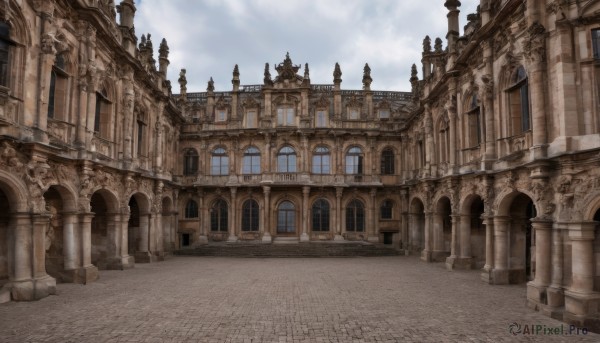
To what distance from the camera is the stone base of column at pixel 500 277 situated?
53.3 feet

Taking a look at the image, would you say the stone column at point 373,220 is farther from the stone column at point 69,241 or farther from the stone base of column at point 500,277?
the stone column at point 69,241

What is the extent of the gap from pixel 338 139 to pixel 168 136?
13412mm

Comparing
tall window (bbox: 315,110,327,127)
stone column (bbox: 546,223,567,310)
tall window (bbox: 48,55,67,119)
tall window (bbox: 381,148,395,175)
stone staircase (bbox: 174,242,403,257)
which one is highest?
tall window (bbox: 315,110,327,127)

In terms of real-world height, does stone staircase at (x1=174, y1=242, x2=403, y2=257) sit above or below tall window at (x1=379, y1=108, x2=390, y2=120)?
below

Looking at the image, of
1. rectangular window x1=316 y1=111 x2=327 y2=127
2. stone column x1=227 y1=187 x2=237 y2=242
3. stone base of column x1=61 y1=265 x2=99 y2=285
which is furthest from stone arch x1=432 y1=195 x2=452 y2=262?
stone base of column x1=61 y1=265 x2=99 y2=285

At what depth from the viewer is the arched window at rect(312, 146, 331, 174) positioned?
33.3 meters

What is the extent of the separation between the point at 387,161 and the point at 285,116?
9.33 meters

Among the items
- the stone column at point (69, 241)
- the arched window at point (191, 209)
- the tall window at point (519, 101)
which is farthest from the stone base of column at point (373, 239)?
the stone column at point (69, 241)

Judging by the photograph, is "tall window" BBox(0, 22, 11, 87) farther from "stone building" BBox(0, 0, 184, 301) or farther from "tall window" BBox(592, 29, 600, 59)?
"tall window" BBox(592, 29, 600, 59)

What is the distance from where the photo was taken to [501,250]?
16359 millimetres

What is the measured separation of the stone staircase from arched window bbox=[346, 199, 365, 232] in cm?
280

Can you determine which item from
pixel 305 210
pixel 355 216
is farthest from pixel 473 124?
pixel 305 210

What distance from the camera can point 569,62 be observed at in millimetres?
12195

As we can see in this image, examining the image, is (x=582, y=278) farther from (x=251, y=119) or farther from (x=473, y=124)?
(x=251, y=119)
